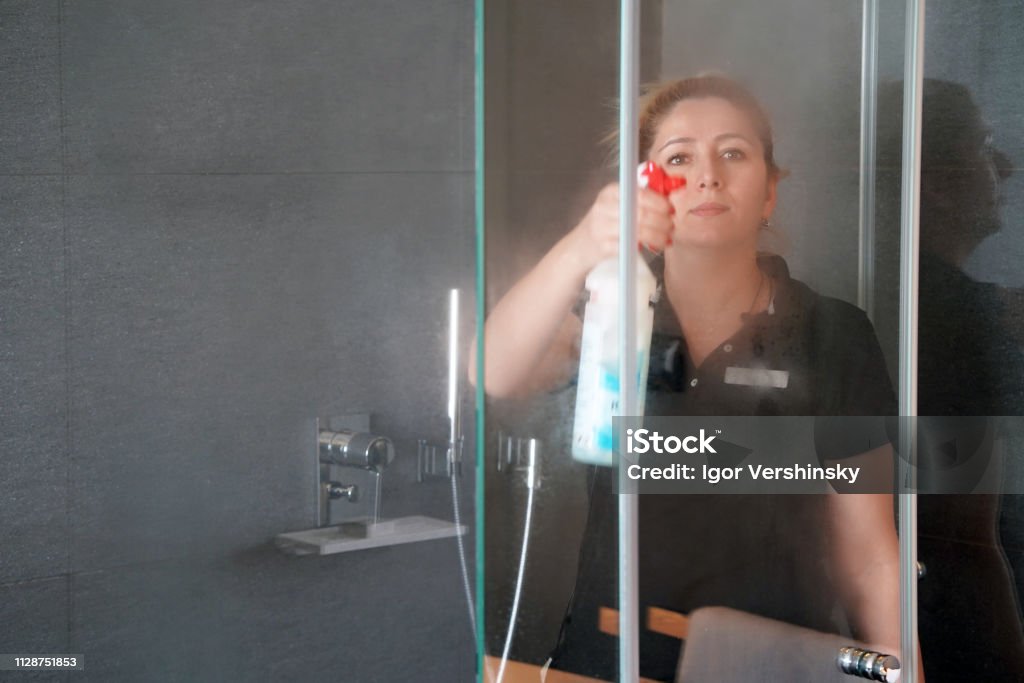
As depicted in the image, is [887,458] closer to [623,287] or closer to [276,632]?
[623,287]

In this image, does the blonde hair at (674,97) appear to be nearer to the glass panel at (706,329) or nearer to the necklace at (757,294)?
the glass panel at (706,329)

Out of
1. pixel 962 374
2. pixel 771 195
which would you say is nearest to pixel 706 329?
pixel 771 195

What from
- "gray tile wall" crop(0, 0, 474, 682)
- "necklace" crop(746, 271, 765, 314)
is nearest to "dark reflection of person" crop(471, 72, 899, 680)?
"necklace" crop(746, 271, 765, 314)

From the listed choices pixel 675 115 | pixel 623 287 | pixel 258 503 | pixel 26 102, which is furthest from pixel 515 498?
pixel 26 102

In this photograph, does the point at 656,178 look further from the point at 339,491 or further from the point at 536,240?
the point at 339,491

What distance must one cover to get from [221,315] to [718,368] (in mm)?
826

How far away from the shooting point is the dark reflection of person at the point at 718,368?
0.93 meters

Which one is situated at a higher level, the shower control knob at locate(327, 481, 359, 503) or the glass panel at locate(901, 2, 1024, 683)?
the glass panel at locate(901, 2, 1024, 683)

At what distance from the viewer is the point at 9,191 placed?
4.27 feet

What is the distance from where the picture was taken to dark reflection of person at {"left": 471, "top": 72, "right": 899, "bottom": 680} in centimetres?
93

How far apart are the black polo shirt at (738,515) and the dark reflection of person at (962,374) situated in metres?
0.12

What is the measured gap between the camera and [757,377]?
0.98m

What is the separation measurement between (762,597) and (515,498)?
28 centimetres

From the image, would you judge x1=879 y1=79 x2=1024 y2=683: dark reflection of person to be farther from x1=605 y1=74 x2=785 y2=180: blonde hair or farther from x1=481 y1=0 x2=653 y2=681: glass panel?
x1=481 y1=0 x2=653 y2=681: glass panel
